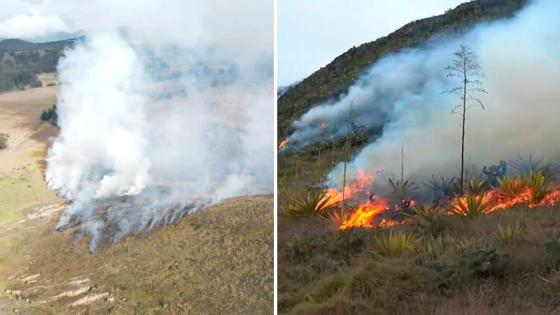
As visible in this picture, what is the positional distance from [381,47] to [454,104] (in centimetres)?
51

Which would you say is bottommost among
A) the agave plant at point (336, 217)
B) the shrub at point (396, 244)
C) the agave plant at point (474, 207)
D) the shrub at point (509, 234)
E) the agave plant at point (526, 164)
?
the shrub at point (396, 244)

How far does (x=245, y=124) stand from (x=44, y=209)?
116cm

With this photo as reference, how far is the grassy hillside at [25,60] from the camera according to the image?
15.9ft

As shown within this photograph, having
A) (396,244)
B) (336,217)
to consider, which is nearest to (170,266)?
(336,217)

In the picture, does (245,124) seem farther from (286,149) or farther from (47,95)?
(47,95)

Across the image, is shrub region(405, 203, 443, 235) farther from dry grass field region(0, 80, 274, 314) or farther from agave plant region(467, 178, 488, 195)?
dry grass field region(0, 80, 274, 314)

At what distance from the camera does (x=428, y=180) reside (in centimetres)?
528

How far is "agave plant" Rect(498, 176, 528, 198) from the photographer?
524 cm

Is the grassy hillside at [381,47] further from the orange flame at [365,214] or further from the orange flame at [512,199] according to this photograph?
the orange flame at [512,199]

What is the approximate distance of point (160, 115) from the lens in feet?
16.6

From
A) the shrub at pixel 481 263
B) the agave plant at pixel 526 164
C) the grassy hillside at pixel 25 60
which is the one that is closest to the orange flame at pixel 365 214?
the shrub at pixel 481 263

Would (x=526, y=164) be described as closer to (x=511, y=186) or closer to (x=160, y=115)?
(x=511, y=186)

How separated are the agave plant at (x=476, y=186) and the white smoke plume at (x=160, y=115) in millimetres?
1097

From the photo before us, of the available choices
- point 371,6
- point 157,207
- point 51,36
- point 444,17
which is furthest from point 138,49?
point 444,17
